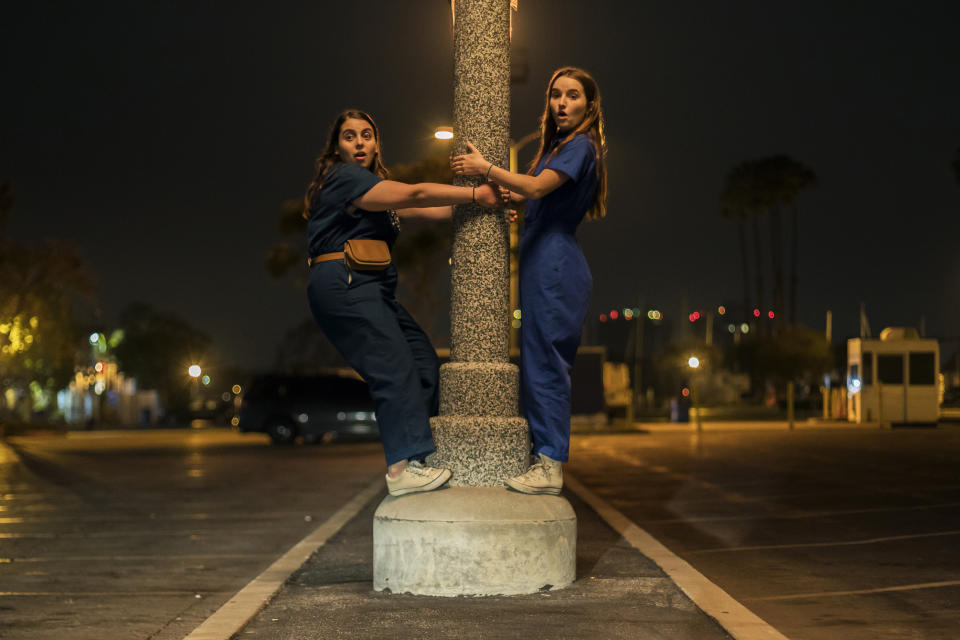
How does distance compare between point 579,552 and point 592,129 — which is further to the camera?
point 579,552

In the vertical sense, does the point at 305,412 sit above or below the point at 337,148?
below

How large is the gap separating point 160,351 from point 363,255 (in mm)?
100928

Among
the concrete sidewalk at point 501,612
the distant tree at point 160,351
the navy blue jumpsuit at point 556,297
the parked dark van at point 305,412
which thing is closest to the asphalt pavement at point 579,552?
the concrete sidewalk at point 501,612

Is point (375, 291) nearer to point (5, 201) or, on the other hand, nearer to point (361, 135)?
point (361, 135)

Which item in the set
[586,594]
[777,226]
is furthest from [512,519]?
[777,226]

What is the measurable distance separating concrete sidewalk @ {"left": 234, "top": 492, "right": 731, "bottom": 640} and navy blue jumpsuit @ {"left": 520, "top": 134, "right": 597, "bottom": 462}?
731mm

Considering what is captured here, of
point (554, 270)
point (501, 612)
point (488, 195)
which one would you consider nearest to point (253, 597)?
point (501, 612)

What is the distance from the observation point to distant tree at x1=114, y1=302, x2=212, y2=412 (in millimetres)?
102312

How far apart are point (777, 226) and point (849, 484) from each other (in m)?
61.0

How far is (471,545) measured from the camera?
5570 millimetres

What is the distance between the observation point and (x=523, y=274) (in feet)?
20.0

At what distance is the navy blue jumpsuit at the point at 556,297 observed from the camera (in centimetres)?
591

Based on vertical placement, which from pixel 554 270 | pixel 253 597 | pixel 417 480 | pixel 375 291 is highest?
pixel 554 270

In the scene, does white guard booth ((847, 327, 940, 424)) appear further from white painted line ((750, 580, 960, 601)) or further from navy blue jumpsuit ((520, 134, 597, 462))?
navy blue jumpsuit ((520, 134, 597, 462))
